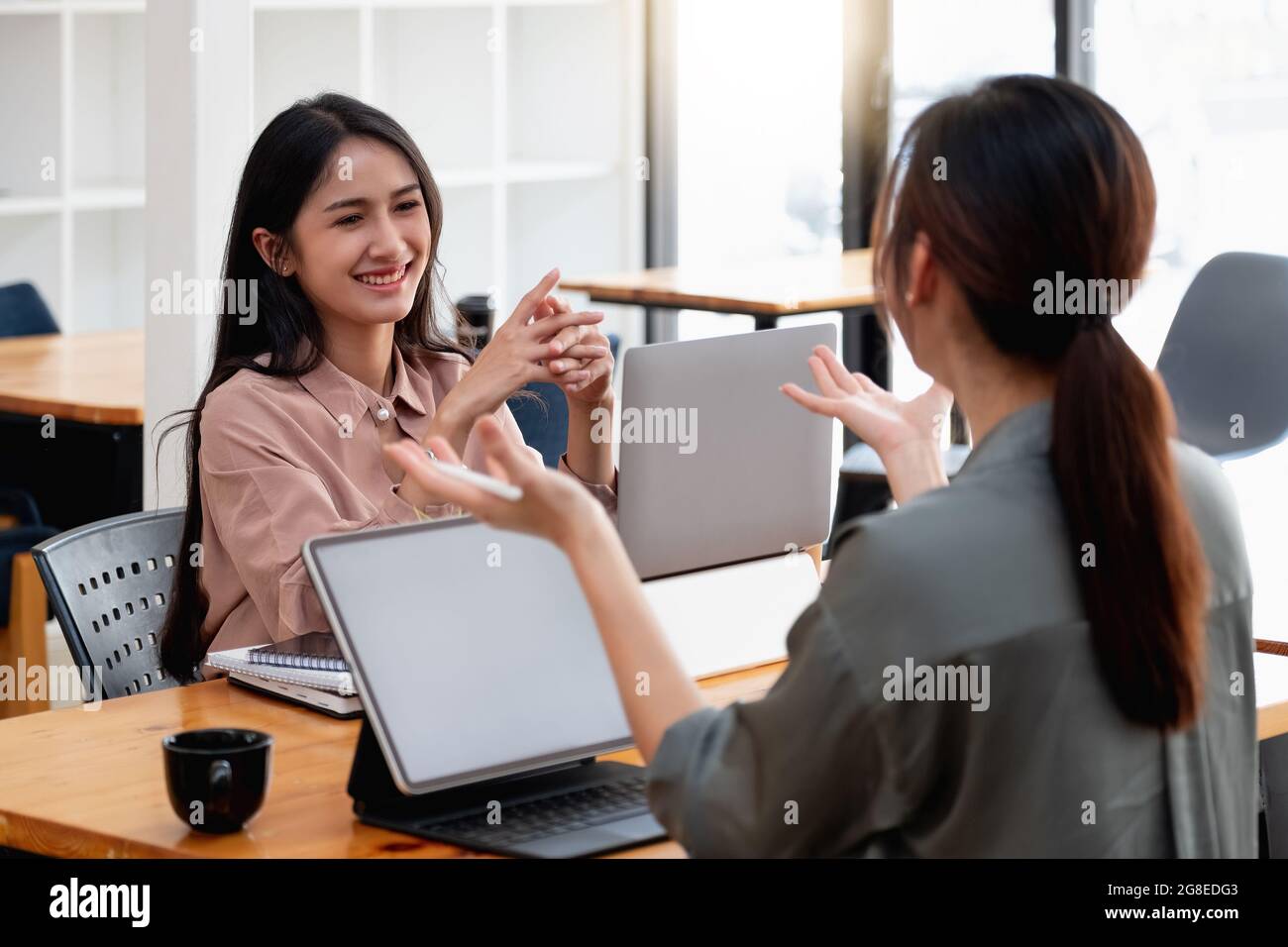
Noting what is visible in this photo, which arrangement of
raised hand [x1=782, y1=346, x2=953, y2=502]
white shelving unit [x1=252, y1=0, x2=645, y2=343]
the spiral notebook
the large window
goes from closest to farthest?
raised hand [x1=782, y1=346, x2=953, y2=502] → the spiral notebook → white shelving unit [x1=252, y1=0, x2=645, y2=343] → the large window

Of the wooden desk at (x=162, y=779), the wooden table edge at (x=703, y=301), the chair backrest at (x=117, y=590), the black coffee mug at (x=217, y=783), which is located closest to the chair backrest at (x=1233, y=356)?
the wooden table edge at (x=703, y=301)

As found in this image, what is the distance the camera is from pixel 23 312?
446cm

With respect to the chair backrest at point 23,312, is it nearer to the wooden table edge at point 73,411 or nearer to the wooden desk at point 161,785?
the wooden table edge at point 73,411

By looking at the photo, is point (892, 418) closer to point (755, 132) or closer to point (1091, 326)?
point (1091, 326)

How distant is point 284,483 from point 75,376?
1.85 metres

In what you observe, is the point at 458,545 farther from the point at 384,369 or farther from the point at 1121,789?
the point at 384,369

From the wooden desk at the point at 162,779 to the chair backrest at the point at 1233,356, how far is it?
2079mm

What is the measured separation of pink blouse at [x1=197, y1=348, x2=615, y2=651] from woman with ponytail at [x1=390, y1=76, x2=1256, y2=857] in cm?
86

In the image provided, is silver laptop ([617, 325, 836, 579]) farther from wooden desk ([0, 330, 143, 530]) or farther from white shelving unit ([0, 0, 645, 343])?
white shelving unit ([0, 0, 645, 343])

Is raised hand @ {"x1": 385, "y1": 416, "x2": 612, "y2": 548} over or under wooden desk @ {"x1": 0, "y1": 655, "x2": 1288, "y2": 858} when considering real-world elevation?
over

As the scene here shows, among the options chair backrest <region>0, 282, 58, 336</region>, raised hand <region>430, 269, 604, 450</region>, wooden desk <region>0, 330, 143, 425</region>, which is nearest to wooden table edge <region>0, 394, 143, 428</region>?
wooden desk <region>0, 330, 143, 425</region>

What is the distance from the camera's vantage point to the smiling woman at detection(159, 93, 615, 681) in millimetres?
2133

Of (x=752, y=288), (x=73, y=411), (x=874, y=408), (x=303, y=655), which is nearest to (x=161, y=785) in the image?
(x=303, y=655)

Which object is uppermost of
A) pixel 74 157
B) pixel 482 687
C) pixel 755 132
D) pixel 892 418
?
pixel 755 132
